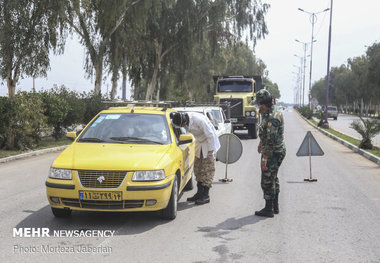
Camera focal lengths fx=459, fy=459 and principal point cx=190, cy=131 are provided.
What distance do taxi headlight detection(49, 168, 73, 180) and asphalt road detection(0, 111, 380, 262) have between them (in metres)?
0.64

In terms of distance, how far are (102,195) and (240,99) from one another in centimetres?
1802

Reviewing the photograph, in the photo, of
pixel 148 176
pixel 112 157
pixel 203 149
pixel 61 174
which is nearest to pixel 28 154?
pixel 203 149

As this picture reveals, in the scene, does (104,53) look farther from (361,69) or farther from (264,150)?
(361,69)

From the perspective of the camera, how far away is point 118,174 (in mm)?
5641

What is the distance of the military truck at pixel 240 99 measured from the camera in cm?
2277

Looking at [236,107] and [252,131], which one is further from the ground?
[236,107]

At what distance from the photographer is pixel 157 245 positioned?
513 centimetres

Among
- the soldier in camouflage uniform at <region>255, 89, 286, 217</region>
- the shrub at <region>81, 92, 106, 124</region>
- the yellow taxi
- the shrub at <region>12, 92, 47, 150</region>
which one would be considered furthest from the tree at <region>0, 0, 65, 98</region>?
the soldier in camouflage uniform at <region>255, 89, 286, 217</region>

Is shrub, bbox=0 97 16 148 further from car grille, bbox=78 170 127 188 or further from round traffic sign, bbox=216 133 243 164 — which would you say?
car grille, bbox=78 170 127 188

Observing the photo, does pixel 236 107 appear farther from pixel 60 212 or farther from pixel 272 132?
pixel 60 212

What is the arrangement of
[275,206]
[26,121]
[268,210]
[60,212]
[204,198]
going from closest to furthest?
1. [60,212]
2. [268,210]
3. [275,206]
4. [204,198]
5. [26,121]

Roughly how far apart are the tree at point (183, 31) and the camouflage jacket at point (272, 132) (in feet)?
78.4

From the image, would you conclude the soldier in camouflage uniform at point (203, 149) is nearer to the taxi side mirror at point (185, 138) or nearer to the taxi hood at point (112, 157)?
the taxi side mirror at point (185, 138)

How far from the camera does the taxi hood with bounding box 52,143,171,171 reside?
18.7 feet
